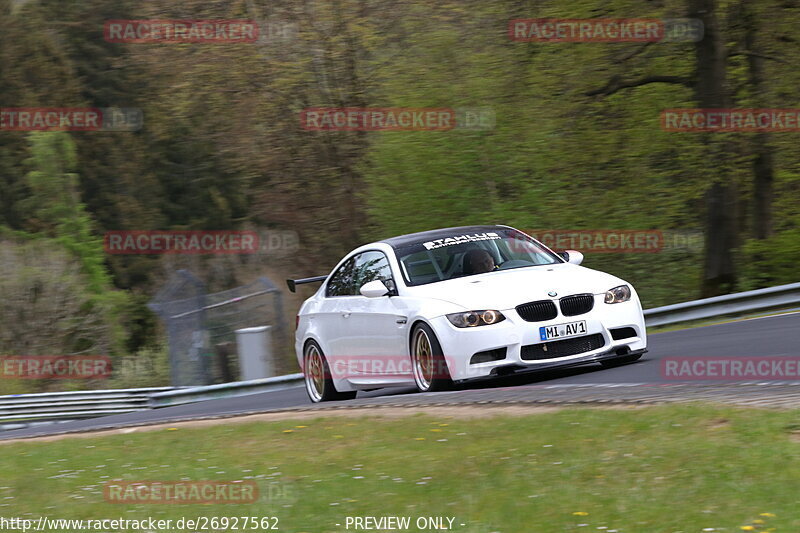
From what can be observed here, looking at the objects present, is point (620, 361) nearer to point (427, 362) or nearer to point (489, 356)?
point (489, 356)

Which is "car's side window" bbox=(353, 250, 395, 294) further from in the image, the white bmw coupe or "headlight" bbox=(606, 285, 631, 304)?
"headlight" bbox=(606, 285, 631, 304)

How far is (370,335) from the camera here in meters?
12.5

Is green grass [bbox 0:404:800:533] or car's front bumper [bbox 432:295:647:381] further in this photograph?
car's front bumper [bbox 432:295:647:381]

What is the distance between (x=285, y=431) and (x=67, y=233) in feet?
173

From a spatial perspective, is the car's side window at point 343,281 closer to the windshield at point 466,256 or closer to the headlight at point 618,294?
the windshield at point 466,256

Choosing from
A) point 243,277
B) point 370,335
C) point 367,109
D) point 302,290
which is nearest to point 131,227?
point 243,277

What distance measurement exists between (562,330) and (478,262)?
1.38 meters

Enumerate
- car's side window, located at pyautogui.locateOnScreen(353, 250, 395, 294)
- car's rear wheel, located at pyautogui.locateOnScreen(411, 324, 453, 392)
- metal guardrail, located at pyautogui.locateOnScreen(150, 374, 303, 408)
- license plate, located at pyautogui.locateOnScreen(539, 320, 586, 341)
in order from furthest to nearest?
metal guardrail, located at pyautogui.locateOnScreen(150, 374, 303, 408) → car's side window, located at pyautogui.locateOnScreen(353, 250, 395, 294) → car's rear wheel, located at pyautogui.locateOnScreen(411, 324, 453, 392) → license plate, located at pyautogui.locateOnScreen(539, 320, 586, 341)

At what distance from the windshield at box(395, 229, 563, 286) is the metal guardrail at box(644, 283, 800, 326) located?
217 inches

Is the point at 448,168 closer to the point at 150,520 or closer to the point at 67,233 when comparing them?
the point at 150,520

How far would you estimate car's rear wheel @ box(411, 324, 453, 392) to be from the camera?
11.4 m

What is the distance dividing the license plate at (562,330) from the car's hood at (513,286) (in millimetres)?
273

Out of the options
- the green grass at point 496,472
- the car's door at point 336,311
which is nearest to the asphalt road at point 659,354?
the car's door at point 336,311

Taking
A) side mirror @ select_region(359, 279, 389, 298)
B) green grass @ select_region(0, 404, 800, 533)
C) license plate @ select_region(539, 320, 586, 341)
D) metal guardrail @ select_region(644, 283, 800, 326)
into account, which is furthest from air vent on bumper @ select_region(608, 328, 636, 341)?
metal guardrail @ select_region(644, 283, 800, 326)
